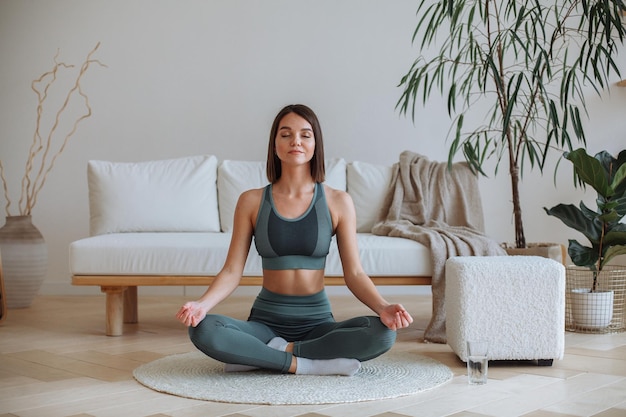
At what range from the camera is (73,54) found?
5.31 meters

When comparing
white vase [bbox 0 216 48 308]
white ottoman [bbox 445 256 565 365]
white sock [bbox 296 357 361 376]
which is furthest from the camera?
white vase [bbox 0 216 48 308]

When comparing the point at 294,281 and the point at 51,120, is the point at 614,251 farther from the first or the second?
the point at 51,120

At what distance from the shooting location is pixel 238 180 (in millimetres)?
4215

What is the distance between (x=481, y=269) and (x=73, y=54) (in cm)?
344

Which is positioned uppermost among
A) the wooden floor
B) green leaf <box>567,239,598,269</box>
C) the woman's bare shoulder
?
the woman's bare shoulder

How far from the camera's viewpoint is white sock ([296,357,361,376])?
265 centimetres

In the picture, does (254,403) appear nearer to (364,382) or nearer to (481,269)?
(364,382)

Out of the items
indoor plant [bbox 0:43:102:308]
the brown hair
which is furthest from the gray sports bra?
indoor plant [bbox 0:43:102:308]

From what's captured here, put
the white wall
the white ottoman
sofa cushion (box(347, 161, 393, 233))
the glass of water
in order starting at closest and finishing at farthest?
the glass of water → the white ottoman → sofa cushion (box(347, 161, 393, 233)) → the white wall

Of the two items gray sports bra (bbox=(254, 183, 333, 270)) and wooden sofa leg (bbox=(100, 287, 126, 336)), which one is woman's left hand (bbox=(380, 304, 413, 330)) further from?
wooden sofa leg (bbox=(100, 287, 126, 336))

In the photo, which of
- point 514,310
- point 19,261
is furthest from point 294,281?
point 19,261

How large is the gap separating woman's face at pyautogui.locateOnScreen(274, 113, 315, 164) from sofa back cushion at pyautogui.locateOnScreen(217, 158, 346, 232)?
1389 millimetres

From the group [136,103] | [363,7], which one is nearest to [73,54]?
[136,103]

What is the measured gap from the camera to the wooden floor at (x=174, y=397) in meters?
2.27
